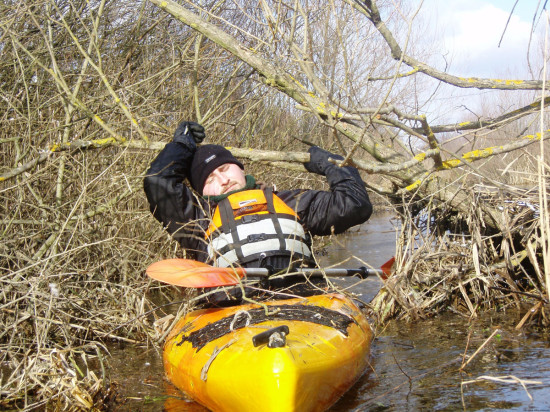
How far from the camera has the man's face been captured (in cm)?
397

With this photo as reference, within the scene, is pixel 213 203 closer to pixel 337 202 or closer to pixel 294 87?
pixel 337 202

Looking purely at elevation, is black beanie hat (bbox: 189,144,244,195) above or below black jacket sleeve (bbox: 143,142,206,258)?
above

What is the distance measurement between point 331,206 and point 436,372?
1280mm

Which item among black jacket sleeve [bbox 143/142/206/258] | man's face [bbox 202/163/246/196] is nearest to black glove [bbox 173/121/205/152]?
black jacket sleeve [bbox 143/142/206/258]

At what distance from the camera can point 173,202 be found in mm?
3904

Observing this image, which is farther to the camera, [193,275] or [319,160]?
[319,160]

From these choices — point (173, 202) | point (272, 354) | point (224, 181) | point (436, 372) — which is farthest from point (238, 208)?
point (436, 372)

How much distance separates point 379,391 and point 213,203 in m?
1.61

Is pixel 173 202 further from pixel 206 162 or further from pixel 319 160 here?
pixel 319 160

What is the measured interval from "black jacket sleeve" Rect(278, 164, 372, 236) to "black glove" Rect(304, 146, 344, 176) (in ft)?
1.05

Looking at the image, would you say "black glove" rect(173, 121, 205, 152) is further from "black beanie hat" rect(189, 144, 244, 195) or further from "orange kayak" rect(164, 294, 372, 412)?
"orange kayak" rect(164, 294, 372, 412)

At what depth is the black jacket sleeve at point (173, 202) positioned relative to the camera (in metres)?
3.90

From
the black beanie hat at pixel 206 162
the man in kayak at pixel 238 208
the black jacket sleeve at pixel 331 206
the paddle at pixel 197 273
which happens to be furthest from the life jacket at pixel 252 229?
the black beanie hat at pixel 206 162

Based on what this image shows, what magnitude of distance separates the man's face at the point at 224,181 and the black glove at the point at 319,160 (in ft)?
2.16
